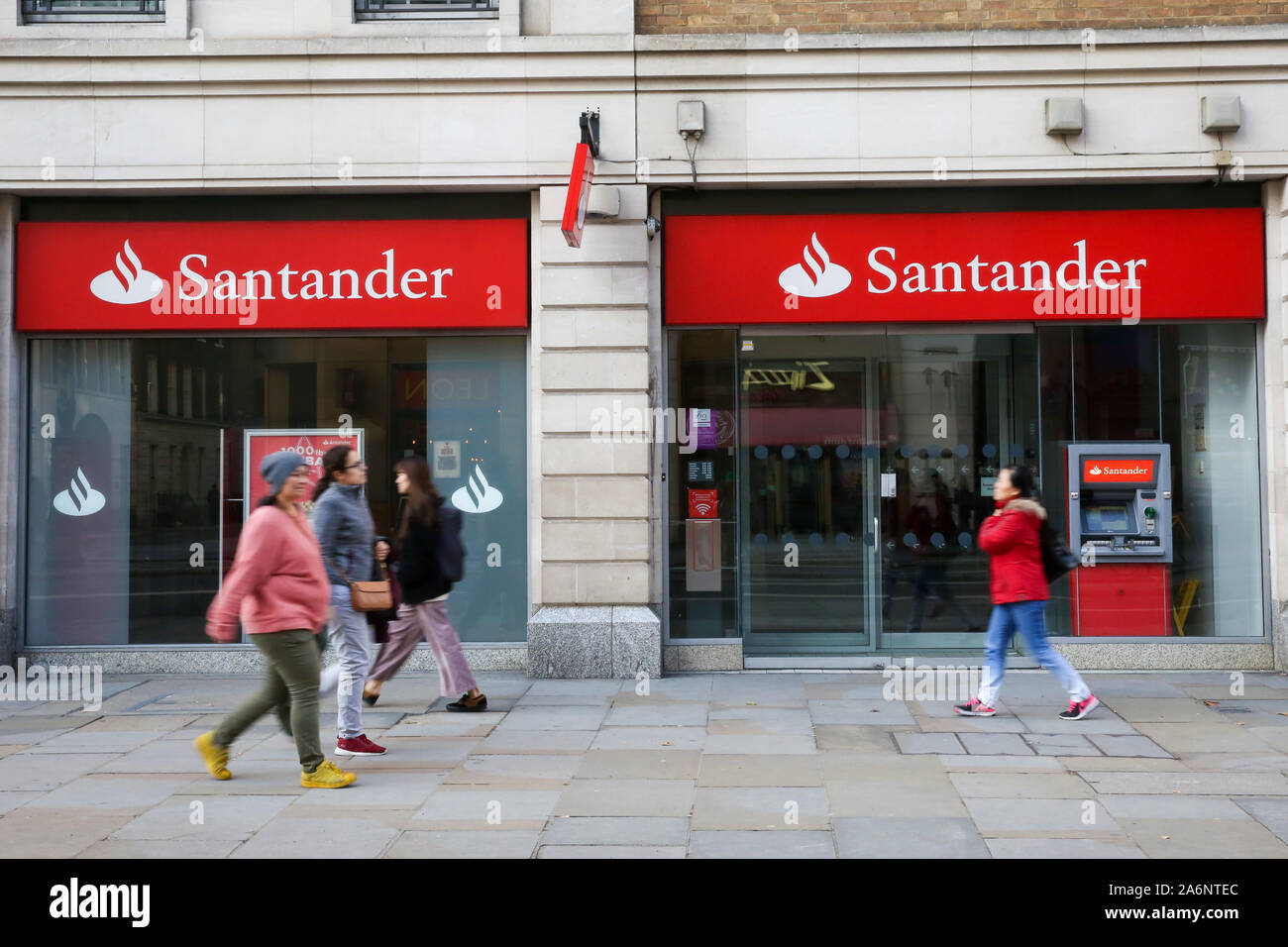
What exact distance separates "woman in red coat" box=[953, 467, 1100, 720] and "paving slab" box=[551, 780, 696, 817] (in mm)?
2793

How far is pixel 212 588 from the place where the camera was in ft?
34.4

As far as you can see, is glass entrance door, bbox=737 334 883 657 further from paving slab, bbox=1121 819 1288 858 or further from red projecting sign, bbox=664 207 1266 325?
paving slab, bbox=1121 819 1288 858

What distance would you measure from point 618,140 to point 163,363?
14.8 feet

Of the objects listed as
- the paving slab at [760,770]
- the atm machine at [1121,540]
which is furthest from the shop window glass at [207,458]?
the atm machine at [1121,540]

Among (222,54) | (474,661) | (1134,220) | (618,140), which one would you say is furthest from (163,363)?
(1134,220)

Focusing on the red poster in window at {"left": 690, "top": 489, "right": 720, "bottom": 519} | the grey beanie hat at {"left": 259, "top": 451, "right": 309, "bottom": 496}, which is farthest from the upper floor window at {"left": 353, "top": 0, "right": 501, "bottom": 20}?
the grey beanie hat at {"left": 259, "top": 451, "right": 309, "bottom": 496}

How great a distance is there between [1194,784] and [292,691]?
486 centimetres

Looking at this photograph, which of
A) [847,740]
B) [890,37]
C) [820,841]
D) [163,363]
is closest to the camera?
[820,841]

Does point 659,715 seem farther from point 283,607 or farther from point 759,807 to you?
point 283,607

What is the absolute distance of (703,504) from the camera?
34.0 ft

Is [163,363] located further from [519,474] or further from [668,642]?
[668,642]

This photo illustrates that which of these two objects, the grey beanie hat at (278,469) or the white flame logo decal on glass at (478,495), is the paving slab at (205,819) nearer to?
the grey beanie hat at (278,469)

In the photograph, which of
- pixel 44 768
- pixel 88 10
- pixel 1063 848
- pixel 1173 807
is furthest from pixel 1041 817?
pixel 88 10

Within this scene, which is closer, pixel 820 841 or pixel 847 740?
pixel 820 841
